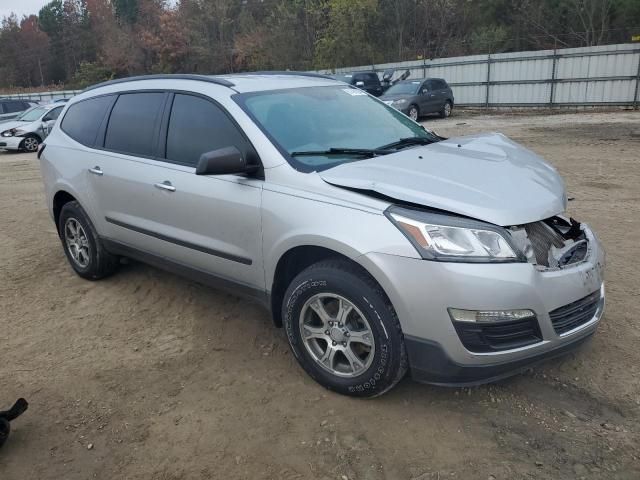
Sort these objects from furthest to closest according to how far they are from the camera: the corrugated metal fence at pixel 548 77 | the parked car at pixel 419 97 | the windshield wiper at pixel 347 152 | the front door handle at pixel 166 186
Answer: the corrugated metal fence at pixel 548 77
the parked car at pixel 419 97
the front door handle at pixel 166 186
the windshield wiper at pixel 347 152

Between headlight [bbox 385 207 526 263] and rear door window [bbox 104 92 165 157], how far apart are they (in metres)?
2.33

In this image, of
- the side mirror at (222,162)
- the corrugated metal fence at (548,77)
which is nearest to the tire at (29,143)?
the side mirror at (222,162)

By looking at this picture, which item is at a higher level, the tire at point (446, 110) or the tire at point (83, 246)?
the tire at point (83, 246)

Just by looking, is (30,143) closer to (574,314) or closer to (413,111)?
(413,111)

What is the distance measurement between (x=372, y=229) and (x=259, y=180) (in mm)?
886

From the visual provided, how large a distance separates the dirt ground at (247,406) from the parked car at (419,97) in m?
15.7

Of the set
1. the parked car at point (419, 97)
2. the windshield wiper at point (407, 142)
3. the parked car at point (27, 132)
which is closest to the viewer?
the windshield wiper at point (407, 142)

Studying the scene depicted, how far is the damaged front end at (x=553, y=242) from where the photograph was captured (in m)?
2.83

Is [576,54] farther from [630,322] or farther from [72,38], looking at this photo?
[72,38]

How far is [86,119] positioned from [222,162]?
8.04 ft

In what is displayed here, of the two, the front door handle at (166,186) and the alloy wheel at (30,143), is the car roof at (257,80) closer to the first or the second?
the front door handle at (166,186)

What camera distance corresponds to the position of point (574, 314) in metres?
2.95

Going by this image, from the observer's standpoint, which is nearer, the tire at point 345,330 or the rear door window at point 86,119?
the tire at point 345,330

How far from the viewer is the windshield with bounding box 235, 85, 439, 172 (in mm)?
3465
